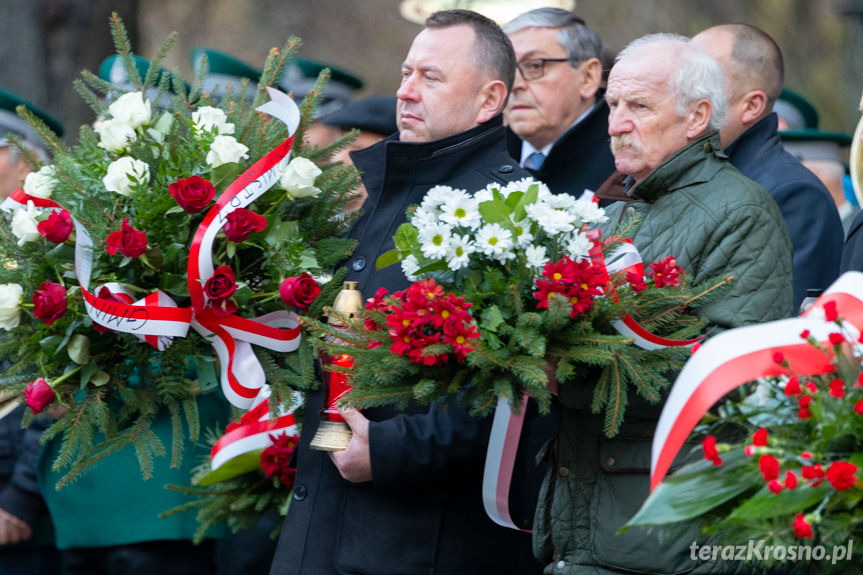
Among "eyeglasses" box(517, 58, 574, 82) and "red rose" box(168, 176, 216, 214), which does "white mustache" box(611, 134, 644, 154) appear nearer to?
"red rose" box(168, 176, 216, 214)

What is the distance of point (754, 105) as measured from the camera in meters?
4.14

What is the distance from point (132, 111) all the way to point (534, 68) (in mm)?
1905

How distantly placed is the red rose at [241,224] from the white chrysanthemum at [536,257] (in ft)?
2.83

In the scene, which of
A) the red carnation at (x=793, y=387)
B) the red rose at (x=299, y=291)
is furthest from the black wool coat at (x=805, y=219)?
the red rose at (x=299, y=291)

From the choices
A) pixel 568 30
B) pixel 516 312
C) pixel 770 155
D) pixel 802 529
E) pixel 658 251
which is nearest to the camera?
pixel 802 529

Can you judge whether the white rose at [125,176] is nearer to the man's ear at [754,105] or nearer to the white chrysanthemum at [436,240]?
the white chrysanthemum at [436,240]

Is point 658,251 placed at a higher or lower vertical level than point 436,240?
lower

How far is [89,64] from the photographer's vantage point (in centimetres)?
730

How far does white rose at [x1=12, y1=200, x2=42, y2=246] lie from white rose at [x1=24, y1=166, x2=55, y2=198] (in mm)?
101

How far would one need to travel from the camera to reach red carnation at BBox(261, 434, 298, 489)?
3588 millimetres

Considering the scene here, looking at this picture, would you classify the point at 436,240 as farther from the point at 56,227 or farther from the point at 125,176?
the point at 56,227

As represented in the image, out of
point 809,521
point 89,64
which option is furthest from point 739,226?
point 89,64

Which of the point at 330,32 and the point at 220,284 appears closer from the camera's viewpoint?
the point at 220,284

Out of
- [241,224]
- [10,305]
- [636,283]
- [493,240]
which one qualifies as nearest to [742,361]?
[636,283]
